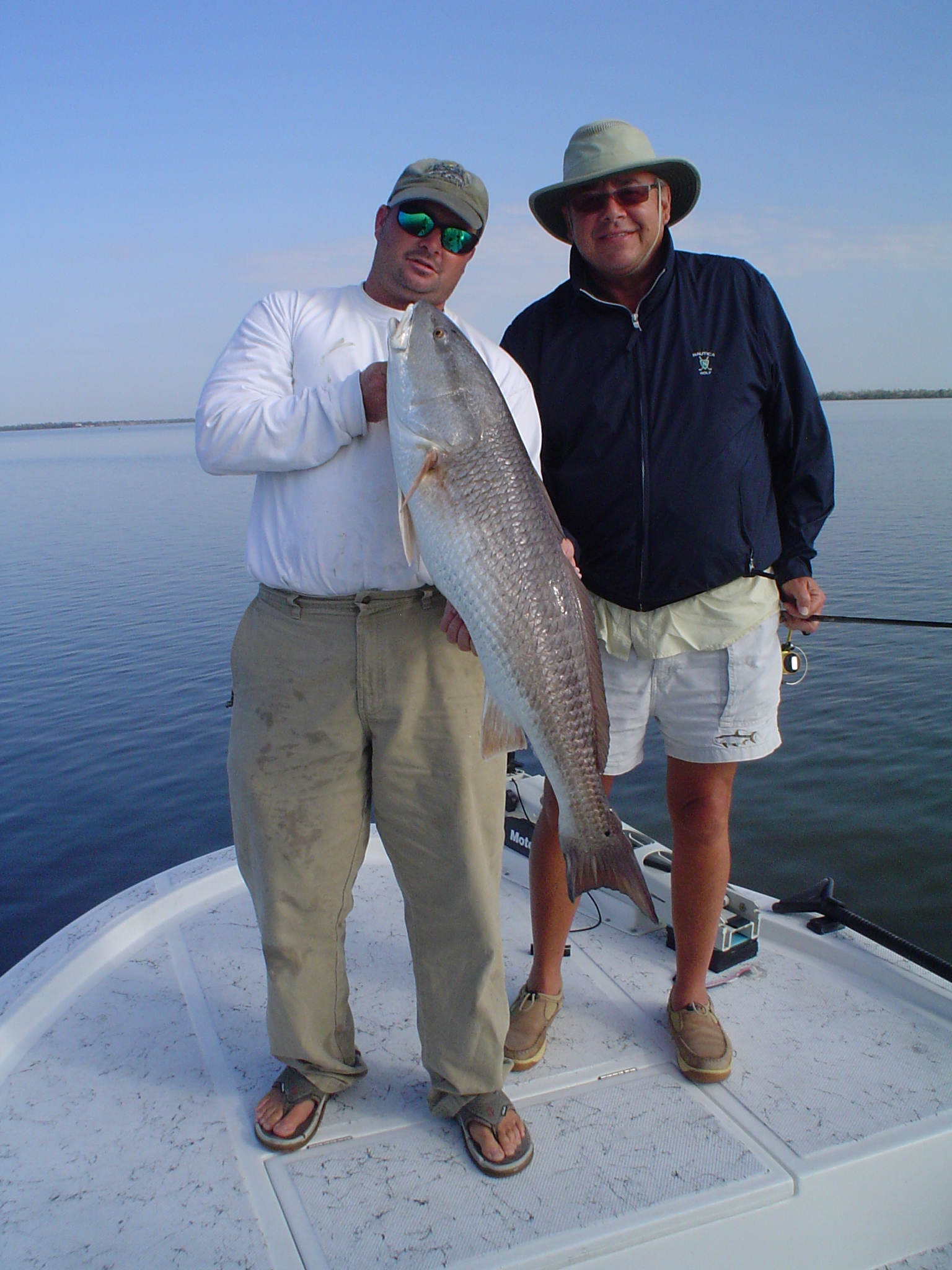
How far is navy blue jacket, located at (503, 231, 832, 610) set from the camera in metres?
2.92

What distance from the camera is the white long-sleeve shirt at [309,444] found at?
2.35m

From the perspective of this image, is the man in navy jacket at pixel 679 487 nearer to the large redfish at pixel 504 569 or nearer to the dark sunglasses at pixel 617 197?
the dark sunglasses at pixel 617 197

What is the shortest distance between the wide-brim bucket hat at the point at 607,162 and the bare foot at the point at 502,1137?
2.94m

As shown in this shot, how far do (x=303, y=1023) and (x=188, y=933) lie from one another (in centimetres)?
145

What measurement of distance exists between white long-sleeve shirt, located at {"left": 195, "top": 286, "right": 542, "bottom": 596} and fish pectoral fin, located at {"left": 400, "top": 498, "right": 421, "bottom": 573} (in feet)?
0.30

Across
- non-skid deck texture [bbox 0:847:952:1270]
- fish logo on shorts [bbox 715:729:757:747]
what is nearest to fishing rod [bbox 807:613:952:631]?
fish logo on shorts [bbox 715:729:757:747]

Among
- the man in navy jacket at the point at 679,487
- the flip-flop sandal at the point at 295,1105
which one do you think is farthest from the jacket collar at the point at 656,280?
the flip-flop sandal at the point at 295,1105

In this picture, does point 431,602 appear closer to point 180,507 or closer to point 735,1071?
point 735,1071

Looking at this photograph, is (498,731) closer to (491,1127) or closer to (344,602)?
(344,602)

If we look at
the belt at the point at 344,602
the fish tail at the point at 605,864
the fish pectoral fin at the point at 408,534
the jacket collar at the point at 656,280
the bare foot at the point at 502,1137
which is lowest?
the bare foot at the point at 502,1137

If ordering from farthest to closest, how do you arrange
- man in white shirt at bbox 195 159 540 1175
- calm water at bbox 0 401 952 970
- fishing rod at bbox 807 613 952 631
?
calm water at bbox 0 401 952 970 < fishing rod at bbox 807 613 952 631 < man in white shirt at bbox 195 159 540 1175

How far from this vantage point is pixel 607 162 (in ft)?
9.36

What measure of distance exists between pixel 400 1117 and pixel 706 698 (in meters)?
1.67

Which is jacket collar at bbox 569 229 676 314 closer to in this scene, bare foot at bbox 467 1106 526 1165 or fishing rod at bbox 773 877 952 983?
fishing rod at bbox 773 877 952 983
